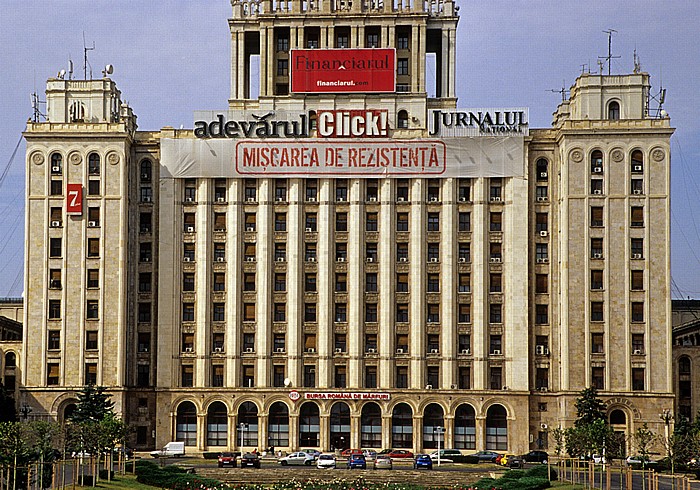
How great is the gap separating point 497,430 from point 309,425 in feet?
69.7

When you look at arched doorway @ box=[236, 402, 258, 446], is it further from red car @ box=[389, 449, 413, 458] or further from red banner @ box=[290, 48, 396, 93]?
red banner @ box=[290, 48, 396, 93]

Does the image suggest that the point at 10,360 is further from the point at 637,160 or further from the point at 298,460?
the point at 637,160

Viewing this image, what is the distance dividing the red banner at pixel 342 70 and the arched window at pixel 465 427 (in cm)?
3782

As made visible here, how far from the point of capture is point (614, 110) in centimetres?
Result: 14838

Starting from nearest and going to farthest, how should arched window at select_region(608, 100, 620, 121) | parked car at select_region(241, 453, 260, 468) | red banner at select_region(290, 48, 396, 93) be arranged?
1. parked car at select_region(241, 453, 260, 468)
2. arched window at select_region(608, 100, 620, 121)
3. red banner at select_region(290, 48, 396, 93)

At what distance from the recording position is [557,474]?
10975cm

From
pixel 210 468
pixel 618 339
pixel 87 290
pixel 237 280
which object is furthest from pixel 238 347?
pixel 618 339

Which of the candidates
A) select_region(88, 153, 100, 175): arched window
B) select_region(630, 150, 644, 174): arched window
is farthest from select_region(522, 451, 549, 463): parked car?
select_region(88, 153, 100, 175): arched window

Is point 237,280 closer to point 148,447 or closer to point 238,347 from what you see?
point 238,347

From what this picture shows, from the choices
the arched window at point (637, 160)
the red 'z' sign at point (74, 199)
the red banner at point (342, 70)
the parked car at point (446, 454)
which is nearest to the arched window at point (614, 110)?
the arched window at point (637, 160)

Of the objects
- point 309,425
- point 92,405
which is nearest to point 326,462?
point 309,425

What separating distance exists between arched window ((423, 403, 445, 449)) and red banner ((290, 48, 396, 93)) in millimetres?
37128

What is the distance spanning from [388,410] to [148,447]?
27859 millimetres

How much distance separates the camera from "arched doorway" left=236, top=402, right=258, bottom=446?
146 meters
